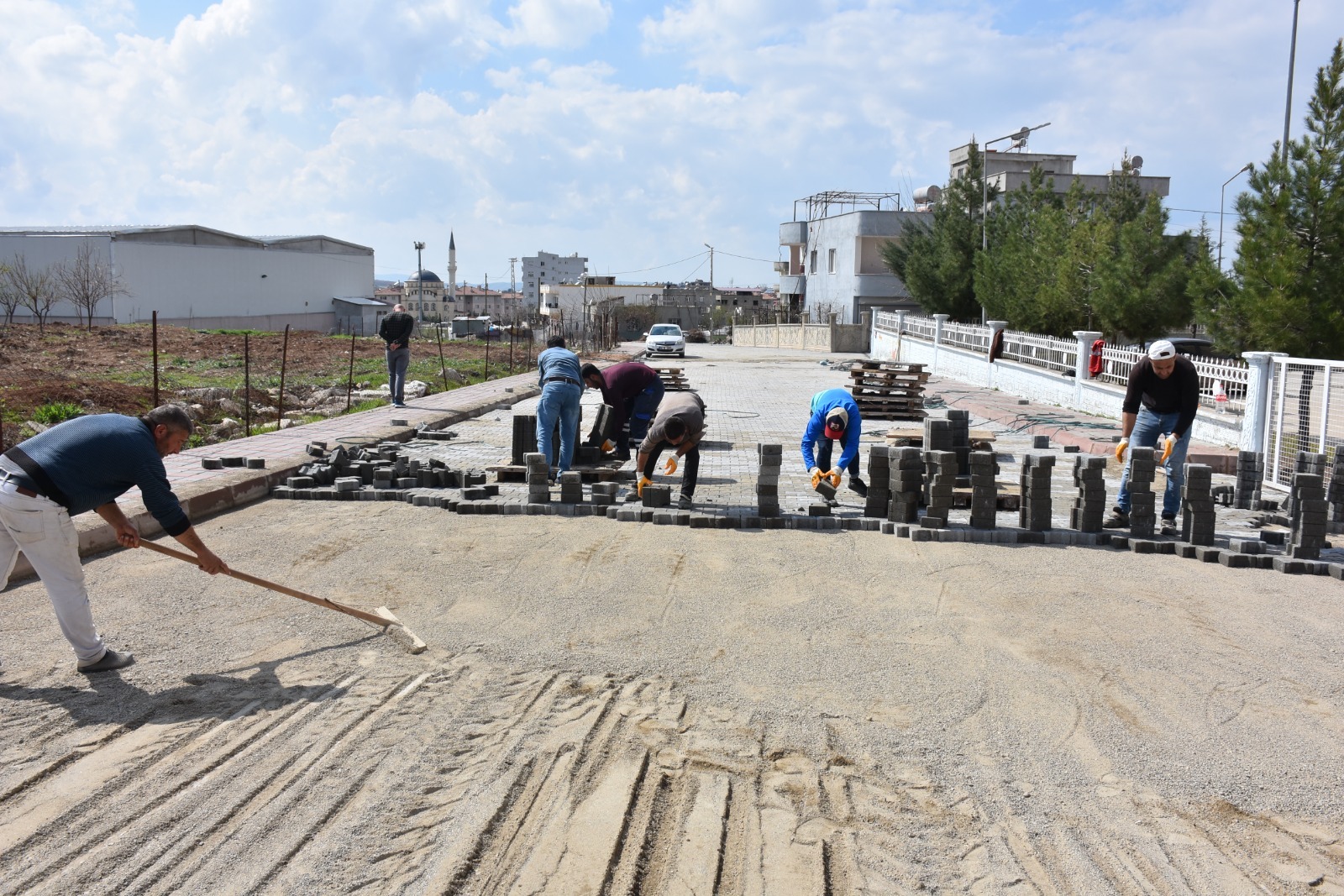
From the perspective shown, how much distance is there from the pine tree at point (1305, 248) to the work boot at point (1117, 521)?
8.33 m

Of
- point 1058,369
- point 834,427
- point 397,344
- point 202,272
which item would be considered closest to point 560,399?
point 834,427

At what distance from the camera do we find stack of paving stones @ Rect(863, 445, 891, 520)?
8062mm

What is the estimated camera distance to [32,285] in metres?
39.3

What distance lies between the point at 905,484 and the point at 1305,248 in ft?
34.4

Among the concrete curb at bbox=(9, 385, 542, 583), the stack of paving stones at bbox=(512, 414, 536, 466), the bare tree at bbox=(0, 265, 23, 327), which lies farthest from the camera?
the bare tree at bbox=(0, 265, 23, 327)

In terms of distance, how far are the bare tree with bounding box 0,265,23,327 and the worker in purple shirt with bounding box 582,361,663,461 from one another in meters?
36.5

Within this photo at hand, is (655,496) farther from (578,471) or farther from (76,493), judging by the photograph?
(76,493)

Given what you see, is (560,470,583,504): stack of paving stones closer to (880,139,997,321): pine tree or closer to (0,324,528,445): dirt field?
(0,324,528,445): dirt field

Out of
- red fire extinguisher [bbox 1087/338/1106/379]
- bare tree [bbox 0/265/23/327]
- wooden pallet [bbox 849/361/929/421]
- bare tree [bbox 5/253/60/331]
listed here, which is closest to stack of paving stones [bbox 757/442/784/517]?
wooden pallet [bbox 849/361/929/421]


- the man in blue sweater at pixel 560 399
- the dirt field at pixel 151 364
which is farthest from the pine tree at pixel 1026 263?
the man in blue sweater at pixel 560 399

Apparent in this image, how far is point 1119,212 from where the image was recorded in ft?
90.6

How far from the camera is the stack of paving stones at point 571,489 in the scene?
333 inches

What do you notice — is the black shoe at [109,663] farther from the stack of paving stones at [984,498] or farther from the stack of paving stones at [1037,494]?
the stack of paving stones at [1037,494]

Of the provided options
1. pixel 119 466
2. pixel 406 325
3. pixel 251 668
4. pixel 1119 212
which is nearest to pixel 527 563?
pixel 251 668
